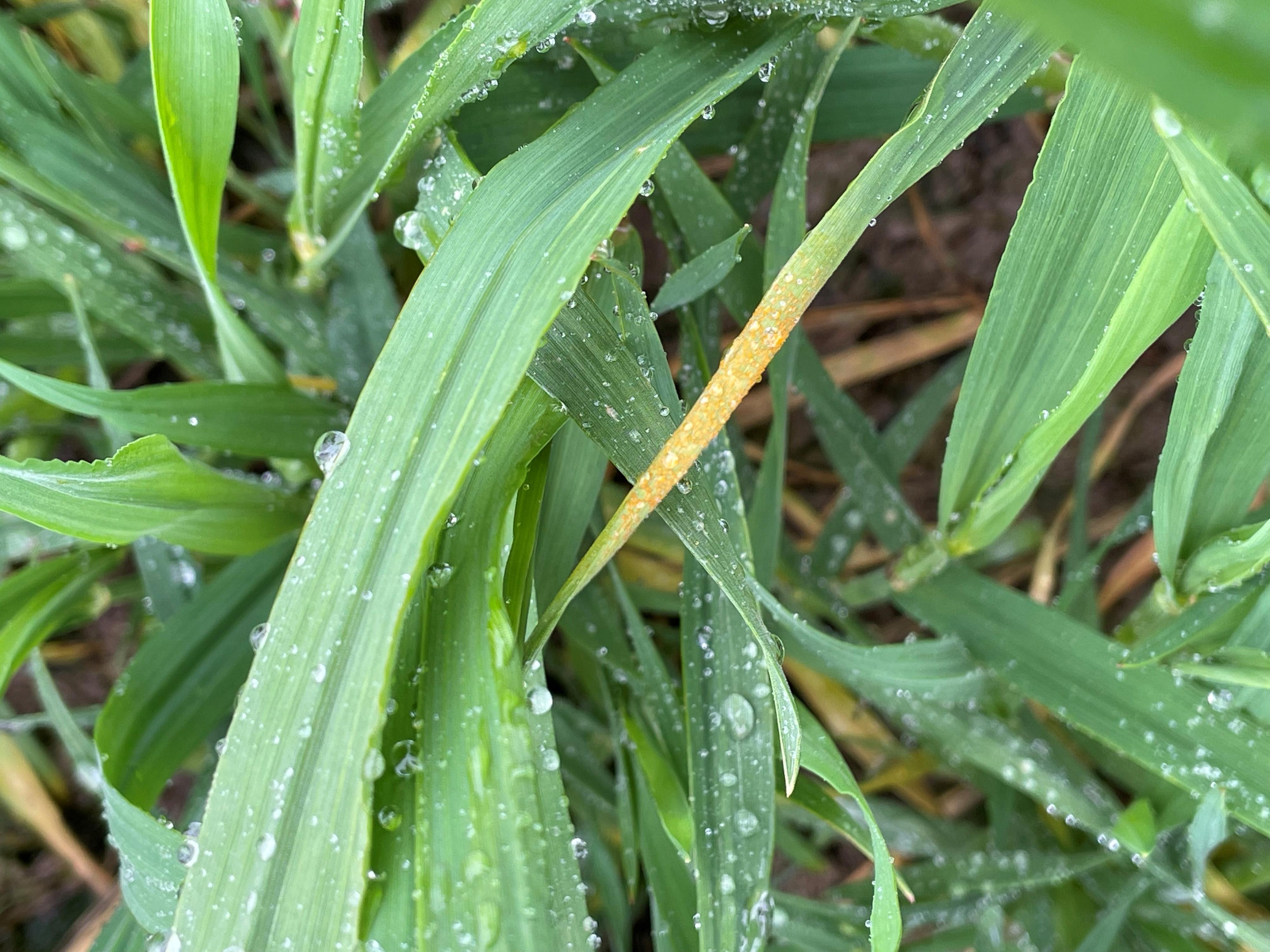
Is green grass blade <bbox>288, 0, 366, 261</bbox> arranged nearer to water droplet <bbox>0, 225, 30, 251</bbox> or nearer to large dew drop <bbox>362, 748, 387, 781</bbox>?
water droplet <bbox>0, 225, 30, 251</bbox>

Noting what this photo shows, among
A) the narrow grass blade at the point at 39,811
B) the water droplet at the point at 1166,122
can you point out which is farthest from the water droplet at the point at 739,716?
the narrow grass blade at the point at 39,811

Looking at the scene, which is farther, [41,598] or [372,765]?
[41,598]

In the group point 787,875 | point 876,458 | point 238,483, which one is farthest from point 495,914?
point 787,875

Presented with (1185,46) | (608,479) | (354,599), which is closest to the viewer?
(1185,46)

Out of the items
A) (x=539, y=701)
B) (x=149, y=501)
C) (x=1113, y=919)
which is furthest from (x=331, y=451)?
(x=1113, y=919)

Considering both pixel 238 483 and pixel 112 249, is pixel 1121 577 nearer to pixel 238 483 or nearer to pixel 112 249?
pixel 238 483

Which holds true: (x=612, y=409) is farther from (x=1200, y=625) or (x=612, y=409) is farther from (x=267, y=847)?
(x=1200, y=625)
